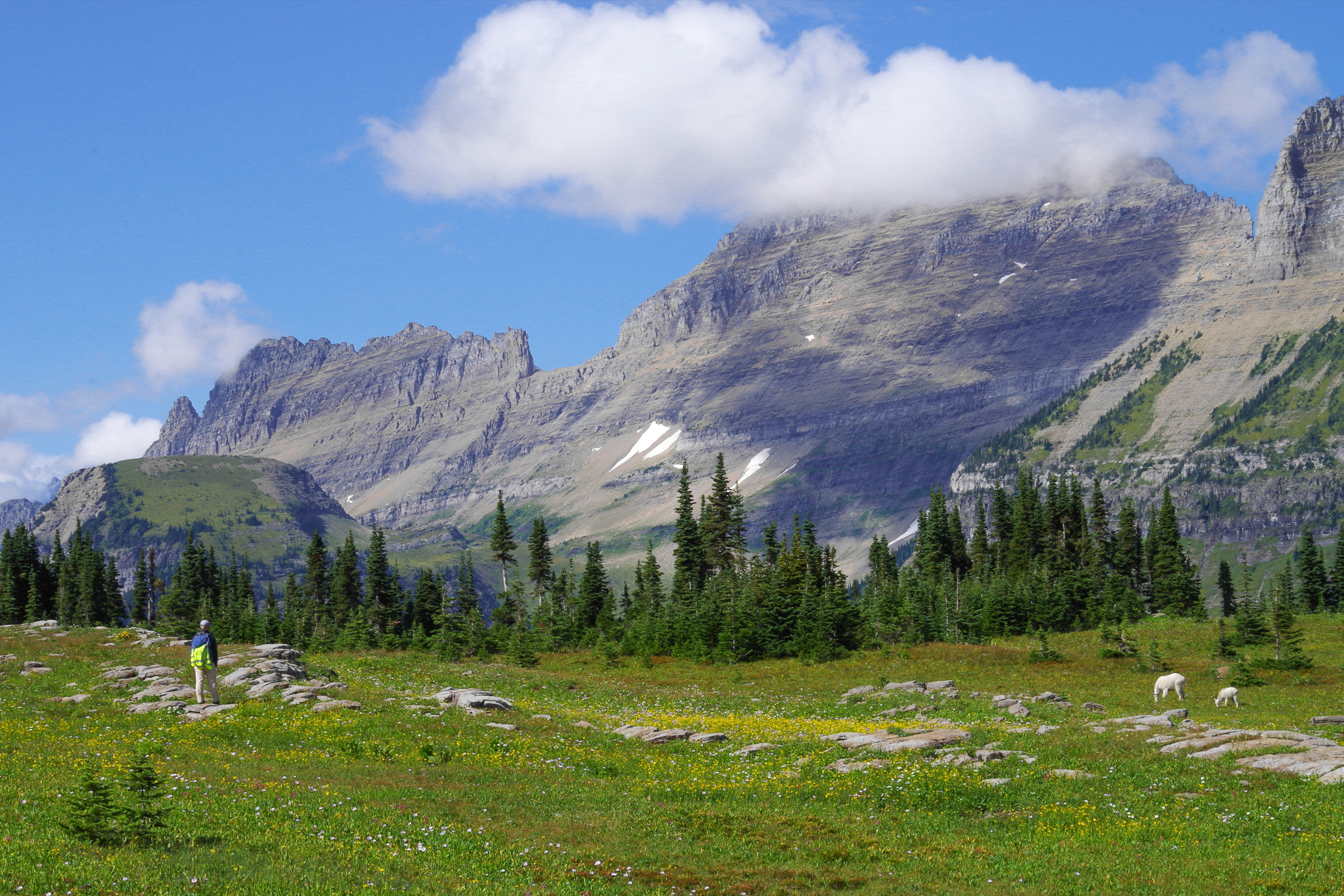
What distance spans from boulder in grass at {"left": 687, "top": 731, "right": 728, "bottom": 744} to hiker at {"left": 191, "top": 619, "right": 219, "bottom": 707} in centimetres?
1741

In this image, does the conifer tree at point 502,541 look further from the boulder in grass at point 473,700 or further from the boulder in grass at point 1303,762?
the boulder in grass at point 1303,762

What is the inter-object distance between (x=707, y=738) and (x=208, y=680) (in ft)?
62.1

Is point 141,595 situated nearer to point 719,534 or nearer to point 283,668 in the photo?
point 719,534

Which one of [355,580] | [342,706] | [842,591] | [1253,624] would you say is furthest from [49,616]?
[1253,624]

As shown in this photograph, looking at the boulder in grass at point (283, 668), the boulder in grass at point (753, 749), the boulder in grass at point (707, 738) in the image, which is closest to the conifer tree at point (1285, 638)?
the boulder in grass at point (753, 749)

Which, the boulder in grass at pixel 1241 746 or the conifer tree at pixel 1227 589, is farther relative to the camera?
the conifer tree at pixel 1227 589

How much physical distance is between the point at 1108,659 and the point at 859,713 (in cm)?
2935

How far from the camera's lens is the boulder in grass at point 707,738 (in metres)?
35.0

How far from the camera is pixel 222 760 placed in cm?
2781

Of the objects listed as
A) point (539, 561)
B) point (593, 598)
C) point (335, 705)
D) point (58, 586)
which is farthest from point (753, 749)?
point (58, 586)

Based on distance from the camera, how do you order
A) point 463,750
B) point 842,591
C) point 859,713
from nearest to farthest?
point 463,750
point 859,713
point 842,591

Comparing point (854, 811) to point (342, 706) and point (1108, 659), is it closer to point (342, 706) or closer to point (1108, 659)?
point (342, 706)

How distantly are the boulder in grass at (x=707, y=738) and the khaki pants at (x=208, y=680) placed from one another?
58.1 ft

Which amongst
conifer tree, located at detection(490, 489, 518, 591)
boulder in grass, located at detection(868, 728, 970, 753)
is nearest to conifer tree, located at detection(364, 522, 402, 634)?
conifer tree, located at detection(490, 489, 518, 591)
